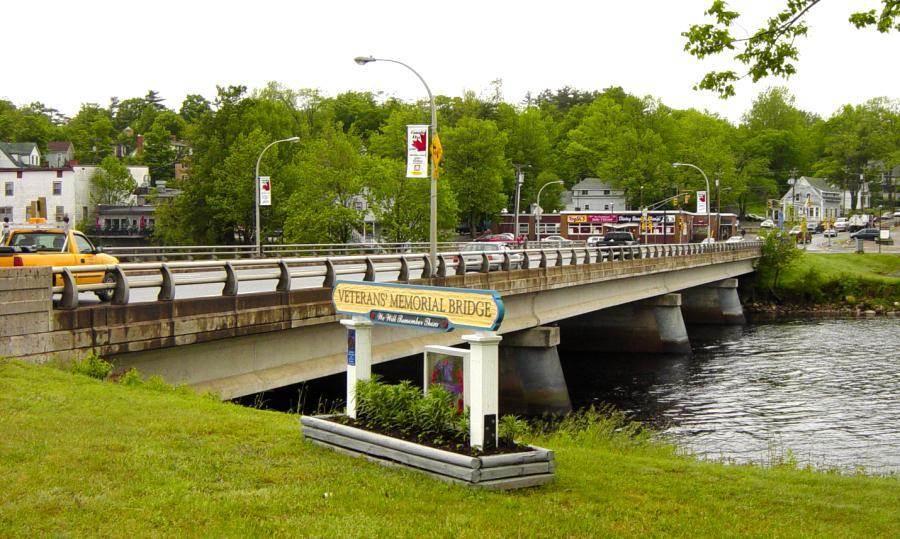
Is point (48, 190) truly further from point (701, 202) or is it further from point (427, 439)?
point (427, 439)

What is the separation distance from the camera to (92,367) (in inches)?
582

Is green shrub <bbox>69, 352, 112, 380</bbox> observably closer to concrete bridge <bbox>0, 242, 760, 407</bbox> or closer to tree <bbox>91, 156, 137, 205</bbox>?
concrete bridge <bbox>0, 242, 760, 407</bbox>

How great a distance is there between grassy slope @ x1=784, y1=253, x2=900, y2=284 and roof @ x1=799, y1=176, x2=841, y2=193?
77.1m

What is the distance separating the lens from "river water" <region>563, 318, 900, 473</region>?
2536 cm

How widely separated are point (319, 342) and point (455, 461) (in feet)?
38.6

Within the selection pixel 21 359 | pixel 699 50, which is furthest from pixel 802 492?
pixel 21 359

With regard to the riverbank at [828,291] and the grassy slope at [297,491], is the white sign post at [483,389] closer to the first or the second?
the grassy slope at [297,491]

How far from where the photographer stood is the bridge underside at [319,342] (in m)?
17.2

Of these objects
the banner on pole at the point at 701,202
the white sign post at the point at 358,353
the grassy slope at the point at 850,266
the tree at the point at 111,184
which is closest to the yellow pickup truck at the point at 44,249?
the white sign post at the point at 358,353

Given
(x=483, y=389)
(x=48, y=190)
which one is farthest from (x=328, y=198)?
(x=483, y=389)

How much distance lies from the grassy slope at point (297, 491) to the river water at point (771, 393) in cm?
706

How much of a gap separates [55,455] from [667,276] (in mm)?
46023

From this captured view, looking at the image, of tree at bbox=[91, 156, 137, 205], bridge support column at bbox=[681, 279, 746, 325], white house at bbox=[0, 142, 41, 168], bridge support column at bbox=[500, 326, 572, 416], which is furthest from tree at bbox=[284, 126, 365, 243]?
white house at bbox=[0, 142, 41, 168]

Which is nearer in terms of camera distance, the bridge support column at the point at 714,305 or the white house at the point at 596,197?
→ the bridge support column at the point at 714,305
